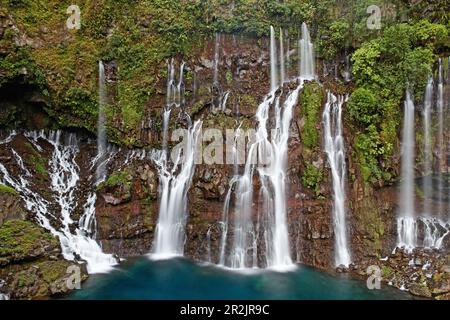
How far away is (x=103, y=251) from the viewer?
15438 millimetres

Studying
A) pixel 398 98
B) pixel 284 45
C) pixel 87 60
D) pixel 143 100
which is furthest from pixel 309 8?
pixel 87 60

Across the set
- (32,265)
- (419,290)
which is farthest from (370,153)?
(32,265)

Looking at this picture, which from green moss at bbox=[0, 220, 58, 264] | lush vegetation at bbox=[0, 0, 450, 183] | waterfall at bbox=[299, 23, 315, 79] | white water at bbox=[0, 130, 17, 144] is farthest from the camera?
waterfall at bbox=[299, 23, 315, 79]

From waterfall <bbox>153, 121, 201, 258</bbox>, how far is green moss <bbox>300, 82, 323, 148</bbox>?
4.47 metres

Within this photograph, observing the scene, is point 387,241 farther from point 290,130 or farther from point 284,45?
point 284,45

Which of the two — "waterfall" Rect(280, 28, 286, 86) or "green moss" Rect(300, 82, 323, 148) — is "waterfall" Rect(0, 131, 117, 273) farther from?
"waterfall" Rect(280, 28, 286, 86)

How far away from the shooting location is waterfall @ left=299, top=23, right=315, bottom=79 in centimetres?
2011

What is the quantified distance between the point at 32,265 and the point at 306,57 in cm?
1511

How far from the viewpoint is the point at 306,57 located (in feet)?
66.7

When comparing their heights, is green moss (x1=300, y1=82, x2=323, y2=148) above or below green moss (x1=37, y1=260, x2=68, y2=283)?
above

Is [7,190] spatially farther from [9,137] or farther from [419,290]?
[419,290]

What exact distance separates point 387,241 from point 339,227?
6.25ft

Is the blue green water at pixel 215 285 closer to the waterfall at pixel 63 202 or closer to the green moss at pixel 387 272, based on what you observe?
the green moss at pixel 387 272

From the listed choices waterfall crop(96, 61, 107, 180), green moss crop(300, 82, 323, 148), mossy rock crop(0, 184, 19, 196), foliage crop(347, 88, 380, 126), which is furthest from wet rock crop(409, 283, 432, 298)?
mossy rock crop(0, 184, 19, 196)
